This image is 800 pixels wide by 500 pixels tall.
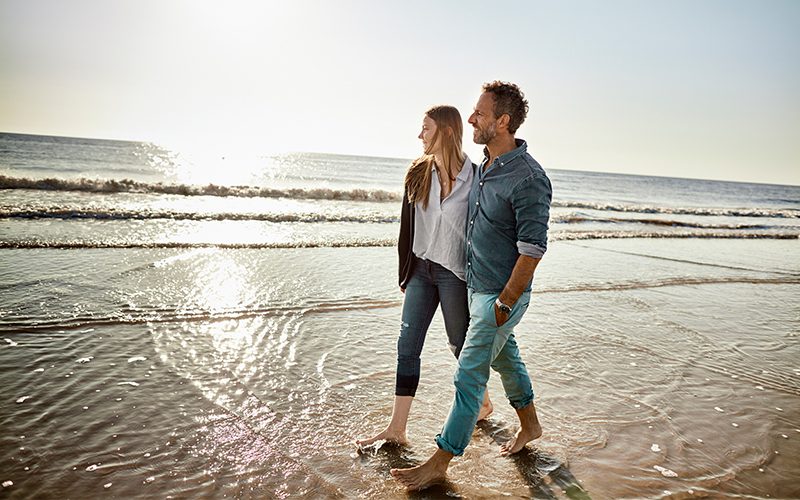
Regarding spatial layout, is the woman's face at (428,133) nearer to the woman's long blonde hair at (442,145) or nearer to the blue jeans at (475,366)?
the woman's long blonde hair at (442,145)

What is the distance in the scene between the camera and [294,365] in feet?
14.8


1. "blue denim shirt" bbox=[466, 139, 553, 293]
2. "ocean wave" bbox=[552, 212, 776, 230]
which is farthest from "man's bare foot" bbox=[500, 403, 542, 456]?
"ocean wave" bbox=[552, 212, 776, 230]

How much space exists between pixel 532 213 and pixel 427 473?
1.58 m

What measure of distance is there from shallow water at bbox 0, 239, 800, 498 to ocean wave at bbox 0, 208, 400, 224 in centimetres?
432

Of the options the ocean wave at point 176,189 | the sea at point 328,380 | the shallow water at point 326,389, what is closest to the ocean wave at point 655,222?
the ocean wave at point 176,189

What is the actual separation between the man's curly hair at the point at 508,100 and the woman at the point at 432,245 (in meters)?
0.46

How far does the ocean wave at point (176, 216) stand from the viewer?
11609 millimetres

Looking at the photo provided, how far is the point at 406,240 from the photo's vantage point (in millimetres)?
3273

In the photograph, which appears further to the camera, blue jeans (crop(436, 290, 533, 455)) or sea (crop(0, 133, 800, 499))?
sea (crop(0, 133, 800, 499))

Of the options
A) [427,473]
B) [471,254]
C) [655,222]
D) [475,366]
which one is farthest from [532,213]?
[655,222]

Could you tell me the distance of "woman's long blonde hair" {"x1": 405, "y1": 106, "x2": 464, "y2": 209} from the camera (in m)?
3.12

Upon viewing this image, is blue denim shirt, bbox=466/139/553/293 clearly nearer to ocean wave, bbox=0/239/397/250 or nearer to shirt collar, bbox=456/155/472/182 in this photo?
shirt collar, bbox=456/155/472/182

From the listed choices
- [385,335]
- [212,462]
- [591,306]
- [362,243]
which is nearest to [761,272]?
[591,306]

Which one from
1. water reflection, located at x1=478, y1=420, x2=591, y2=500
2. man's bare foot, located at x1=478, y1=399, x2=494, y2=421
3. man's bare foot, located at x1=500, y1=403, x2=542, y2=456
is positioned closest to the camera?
water reflection, located at x1=478, y1=420, x2=591, y2=500
